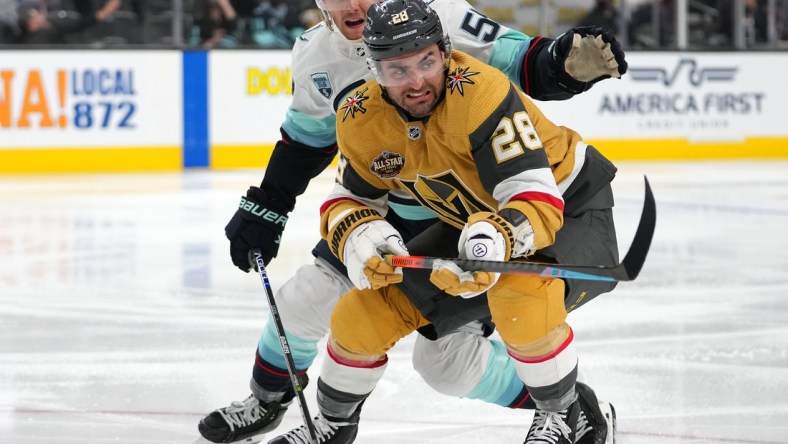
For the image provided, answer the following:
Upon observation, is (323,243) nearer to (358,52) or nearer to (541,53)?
(358,52)

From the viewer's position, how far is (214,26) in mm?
9461

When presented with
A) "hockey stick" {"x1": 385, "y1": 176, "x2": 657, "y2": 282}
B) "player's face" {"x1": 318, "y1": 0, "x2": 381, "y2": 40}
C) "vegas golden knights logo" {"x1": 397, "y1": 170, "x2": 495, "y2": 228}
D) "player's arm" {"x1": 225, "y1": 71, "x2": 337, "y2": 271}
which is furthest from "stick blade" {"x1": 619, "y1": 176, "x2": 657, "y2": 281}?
"player's arm" {"x1": 225, "y1": 71, "x2": 337, "y2": 271}

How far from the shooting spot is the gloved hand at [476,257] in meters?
2.08

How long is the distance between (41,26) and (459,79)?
23.9ft

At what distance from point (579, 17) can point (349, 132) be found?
27.1 feet

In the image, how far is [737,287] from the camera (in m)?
4.32

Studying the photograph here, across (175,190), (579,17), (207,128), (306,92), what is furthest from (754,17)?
(306,92)

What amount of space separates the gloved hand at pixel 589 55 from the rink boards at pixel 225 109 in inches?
256

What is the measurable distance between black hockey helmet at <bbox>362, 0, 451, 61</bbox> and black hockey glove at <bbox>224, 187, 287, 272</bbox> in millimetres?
617

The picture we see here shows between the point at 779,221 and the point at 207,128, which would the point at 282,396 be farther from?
the point at 207,128

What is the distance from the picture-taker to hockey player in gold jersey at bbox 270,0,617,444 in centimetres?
216

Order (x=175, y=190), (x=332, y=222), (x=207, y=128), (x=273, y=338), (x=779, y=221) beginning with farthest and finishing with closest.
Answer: (x=207, y=128), (x=175, y=190), (x=779, y=221), (x=273, y=338), (x=332, y=222)

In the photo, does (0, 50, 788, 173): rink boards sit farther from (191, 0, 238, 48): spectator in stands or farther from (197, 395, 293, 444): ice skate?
(197, 395, 293, 444): ice skate

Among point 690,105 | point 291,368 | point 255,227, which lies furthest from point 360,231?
point 690,105
